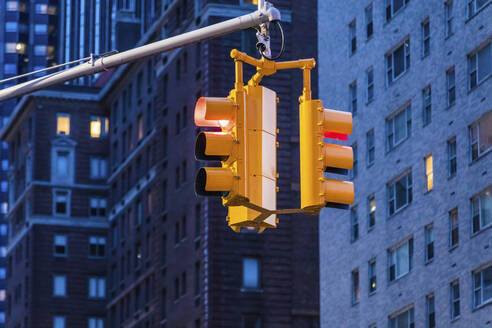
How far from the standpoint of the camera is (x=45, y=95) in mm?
145875

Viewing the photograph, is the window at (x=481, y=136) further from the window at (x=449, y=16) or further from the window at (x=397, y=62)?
the window at (x=397, y=62)

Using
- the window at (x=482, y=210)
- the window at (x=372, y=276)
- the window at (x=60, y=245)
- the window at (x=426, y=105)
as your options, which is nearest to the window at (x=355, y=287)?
the window at (x=372, y=276)

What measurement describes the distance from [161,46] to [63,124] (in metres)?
129

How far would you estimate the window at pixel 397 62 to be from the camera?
253 ft

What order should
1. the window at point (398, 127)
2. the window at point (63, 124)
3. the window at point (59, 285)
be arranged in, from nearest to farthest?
the window at point (398, 127) → the window at point (59, 285) → the window at point (63, 124)

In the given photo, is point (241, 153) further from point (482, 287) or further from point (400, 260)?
point (400, 260)

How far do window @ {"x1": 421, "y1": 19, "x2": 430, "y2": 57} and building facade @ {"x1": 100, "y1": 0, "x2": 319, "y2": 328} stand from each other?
26167mm

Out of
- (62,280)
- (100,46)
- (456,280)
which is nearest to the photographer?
(456,280)

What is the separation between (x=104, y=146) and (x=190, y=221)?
4380cm

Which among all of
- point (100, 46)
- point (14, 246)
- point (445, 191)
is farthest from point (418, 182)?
point (100, 46)

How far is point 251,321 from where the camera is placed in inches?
3910

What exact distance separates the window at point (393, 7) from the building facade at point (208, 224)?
69.3 ft

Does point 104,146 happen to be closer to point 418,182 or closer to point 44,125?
point 44,125

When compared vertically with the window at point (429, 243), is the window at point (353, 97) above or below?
above
